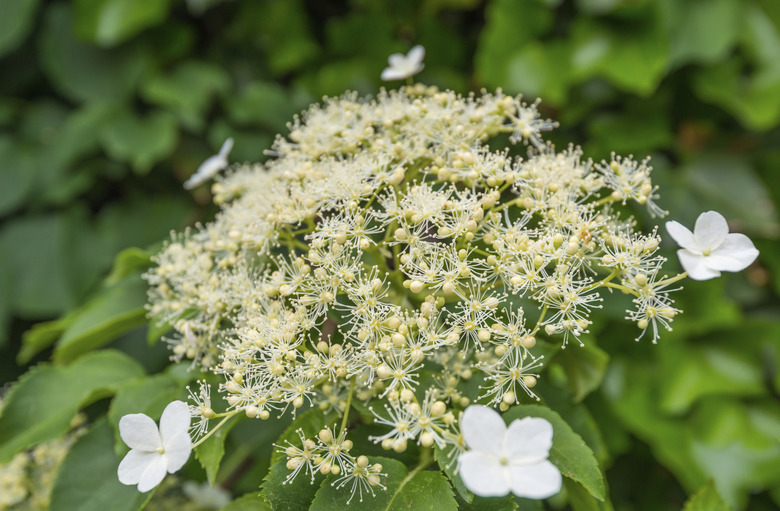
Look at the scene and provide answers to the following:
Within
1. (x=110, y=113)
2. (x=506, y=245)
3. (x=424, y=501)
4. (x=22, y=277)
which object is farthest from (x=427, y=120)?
(x=22, y=277)

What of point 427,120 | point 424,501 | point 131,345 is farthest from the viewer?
point 131,345

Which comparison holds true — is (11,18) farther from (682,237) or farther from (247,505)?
(682,237)

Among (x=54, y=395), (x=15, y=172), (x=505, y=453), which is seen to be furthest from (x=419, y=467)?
(x=15, y=172)

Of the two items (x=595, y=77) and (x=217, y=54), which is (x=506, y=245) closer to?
(x=595, y=77)

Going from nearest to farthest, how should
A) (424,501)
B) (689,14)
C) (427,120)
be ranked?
1. (424,501)
2. (427,120)
3. (689,14)

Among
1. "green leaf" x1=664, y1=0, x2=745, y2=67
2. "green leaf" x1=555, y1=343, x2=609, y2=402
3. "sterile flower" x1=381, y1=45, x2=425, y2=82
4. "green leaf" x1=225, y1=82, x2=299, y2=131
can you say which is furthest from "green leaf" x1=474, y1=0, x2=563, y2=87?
"green leaf" x1=555, y1=343, x2=609, y2=402

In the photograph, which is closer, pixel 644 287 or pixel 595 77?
pixel 644 287

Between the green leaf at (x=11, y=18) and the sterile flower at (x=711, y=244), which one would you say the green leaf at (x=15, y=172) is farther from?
the sterile flower at (x=711, y=244)
